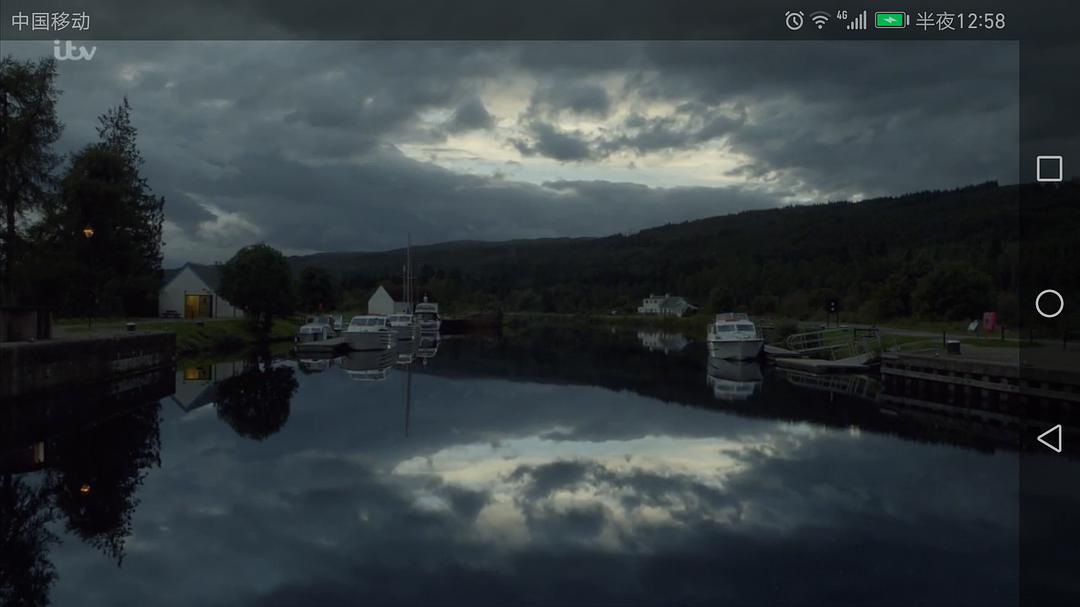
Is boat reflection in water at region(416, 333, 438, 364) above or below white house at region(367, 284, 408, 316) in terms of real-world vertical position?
below

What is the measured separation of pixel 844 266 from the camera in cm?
11006

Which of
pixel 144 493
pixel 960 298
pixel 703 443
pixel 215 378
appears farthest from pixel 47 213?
pixel 960 298

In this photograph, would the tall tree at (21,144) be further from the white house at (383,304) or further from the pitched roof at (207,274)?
the white house at (383,304)

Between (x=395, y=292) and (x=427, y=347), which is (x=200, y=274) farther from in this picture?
(x=395, y=292)

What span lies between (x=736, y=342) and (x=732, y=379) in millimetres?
8374

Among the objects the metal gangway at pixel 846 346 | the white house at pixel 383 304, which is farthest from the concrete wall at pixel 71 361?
the white house at pixel 383 304

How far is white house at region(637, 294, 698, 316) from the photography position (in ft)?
447

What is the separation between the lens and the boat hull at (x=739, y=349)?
1774 inches

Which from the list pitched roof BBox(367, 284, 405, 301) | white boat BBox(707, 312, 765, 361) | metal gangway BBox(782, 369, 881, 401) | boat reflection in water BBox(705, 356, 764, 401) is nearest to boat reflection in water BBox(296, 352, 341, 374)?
boat reflection in water BBox(705, 356, 764, 401)

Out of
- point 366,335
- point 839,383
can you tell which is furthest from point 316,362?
point 839,383

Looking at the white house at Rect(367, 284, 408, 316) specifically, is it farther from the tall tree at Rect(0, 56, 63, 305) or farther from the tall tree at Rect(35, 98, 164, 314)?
the tall tree at Rect(0, 56, 63, 305)

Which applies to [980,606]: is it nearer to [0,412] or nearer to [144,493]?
[144,493]

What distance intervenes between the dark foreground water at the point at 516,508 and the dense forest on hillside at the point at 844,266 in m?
9.66

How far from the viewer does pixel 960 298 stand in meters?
52.9
